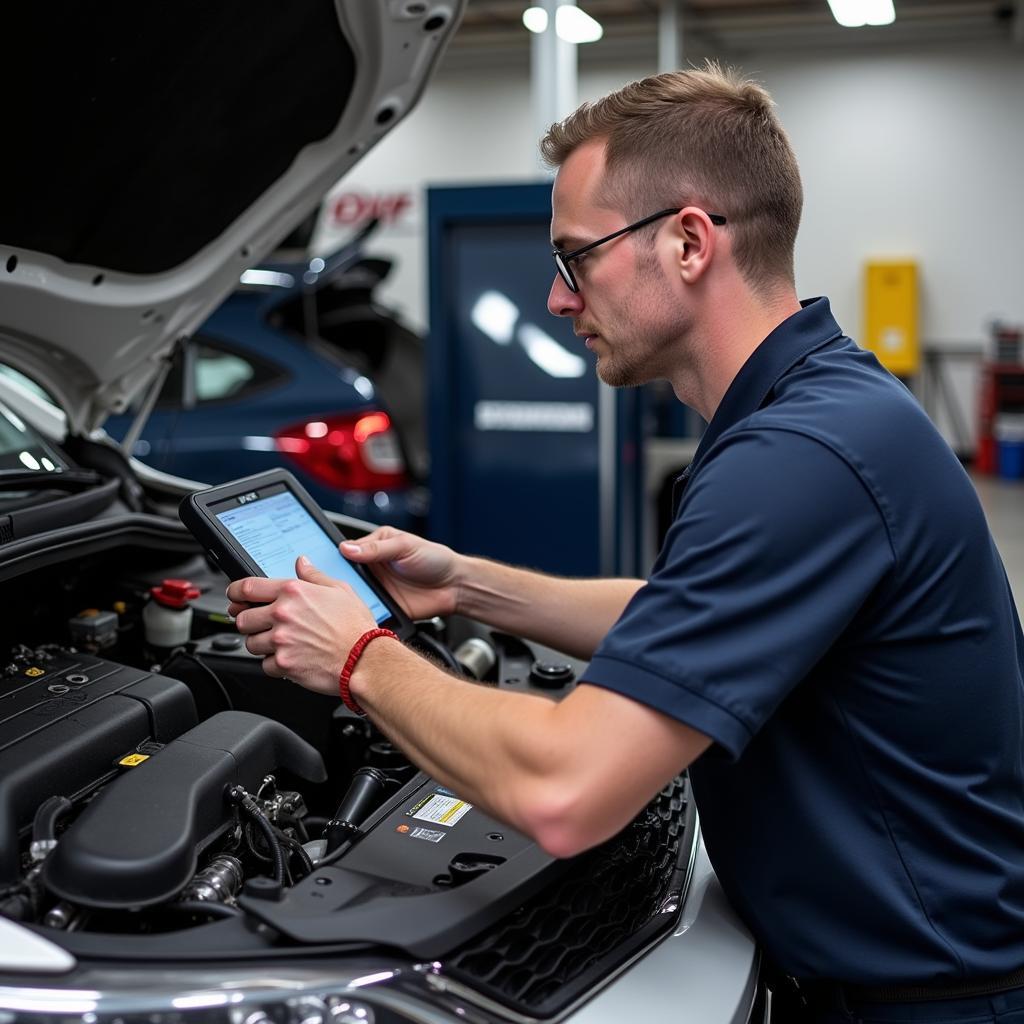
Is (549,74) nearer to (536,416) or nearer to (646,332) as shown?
(536,416)

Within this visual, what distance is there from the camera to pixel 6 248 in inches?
74.3

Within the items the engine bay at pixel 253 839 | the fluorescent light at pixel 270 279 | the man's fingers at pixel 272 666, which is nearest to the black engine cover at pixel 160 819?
the engine bay at pixel 253 839

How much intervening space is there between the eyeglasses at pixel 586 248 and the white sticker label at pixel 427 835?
26.8 inches

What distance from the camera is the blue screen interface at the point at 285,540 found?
5.29 ft

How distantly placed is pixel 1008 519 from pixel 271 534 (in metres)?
7.81

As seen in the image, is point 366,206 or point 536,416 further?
point 366,206

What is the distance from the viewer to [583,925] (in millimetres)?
1322

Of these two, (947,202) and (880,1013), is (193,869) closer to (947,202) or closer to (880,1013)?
(880,1013)

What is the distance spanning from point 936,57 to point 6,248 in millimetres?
11050

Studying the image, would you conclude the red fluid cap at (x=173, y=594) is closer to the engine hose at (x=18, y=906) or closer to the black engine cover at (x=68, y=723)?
the black engine cover at (x=68, y=723)

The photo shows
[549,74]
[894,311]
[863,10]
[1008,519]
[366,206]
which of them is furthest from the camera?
[366,206]

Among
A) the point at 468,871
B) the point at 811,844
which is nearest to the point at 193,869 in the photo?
the point at 468,871

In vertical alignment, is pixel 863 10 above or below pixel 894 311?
above

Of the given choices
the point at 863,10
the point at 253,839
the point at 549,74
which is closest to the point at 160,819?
the point at 253,839
